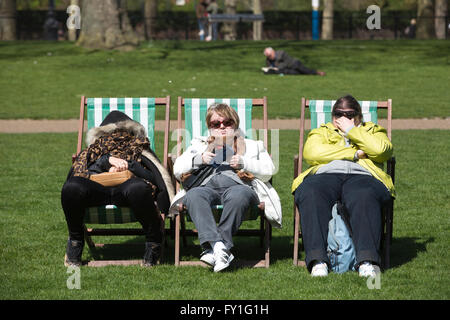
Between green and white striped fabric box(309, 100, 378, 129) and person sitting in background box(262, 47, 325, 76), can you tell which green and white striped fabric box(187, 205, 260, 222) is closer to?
green and white striped fabric box(309, 100, 378, 129)

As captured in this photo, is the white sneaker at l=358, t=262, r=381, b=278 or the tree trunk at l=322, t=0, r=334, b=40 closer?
the white sneaker at l=358, t=262, r=381, b=278

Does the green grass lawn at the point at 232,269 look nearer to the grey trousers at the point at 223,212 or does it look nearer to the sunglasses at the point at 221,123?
the grey trousers at the point at 223,212

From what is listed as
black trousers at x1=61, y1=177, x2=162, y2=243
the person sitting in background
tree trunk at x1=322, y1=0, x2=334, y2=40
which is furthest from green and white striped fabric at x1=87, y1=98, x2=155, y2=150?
tree trunk at x1=322, y1=0, x2=334, y2=40

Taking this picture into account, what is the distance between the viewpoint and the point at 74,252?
5.60 metres

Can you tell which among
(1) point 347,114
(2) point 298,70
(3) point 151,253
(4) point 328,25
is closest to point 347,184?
(1) point 347,114

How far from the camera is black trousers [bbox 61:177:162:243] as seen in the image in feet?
17.7

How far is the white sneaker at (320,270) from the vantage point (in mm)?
5234

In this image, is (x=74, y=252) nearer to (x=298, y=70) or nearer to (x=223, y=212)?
(x=223, y=212)

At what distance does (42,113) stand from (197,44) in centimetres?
1057

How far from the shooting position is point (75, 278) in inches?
209

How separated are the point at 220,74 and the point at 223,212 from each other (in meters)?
15.4

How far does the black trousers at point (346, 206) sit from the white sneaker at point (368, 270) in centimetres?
4

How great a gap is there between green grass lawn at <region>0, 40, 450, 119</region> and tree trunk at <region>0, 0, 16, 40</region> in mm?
3917

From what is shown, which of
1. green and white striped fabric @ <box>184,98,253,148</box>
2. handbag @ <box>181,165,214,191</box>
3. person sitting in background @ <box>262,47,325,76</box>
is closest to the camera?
handbag @ <box>181,165,214,191</box>
